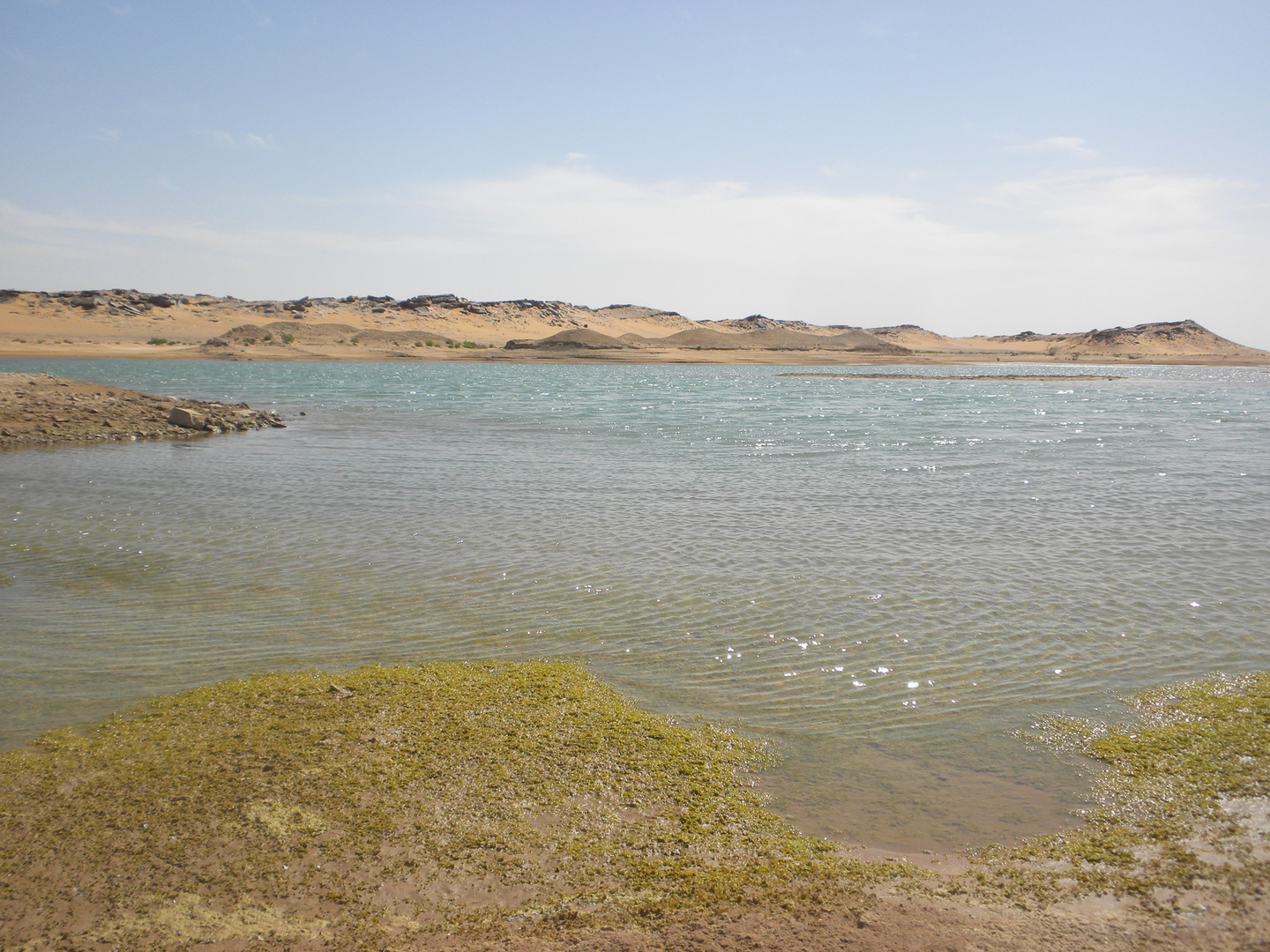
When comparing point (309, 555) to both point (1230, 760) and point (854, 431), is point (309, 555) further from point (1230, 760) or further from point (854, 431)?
point (854, 431)

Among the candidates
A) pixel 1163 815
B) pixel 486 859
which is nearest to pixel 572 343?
pixel 1163 815

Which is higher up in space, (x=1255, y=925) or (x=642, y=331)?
(x=642, y=331)

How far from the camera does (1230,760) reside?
15.8 ft

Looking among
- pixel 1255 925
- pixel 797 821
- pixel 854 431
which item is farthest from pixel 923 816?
pixel 854 431

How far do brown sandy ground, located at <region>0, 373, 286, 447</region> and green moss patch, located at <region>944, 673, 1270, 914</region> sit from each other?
20531 millimetres

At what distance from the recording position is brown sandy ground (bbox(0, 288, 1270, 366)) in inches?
3135

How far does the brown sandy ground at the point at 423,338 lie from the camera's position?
79625 mm

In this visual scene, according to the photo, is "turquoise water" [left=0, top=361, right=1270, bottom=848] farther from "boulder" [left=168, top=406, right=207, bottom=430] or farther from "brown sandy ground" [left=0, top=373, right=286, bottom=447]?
"boulder" [left=168, top=406, right=207, bottom=430]

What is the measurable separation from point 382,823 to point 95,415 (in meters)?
20.8

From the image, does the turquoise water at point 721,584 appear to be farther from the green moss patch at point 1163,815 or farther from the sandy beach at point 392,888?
the sandy beach at point 392,888

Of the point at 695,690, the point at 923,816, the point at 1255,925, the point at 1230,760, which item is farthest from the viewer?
the point at 695,690

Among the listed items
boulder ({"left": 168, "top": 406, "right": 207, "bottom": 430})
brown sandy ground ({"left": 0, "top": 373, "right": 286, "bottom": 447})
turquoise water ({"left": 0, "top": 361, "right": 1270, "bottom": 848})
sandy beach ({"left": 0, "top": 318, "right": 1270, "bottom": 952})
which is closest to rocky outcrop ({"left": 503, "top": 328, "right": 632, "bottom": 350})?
brown sandy ground ({"left": 0, "top": 373, "right": 286, "bottom": 447})

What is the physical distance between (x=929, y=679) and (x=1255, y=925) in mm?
2762

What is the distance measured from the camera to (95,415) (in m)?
20.1
